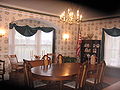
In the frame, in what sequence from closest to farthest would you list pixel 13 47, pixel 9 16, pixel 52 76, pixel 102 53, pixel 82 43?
pixel 52 76
pixel 9 16
pixel 13 47
pixel 102 53
pixel 82 43

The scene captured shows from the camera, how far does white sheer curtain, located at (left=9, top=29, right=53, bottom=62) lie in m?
5.74

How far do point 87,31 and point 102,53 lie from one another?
4.46ft

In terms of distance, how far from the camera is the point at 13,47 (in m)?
5.70

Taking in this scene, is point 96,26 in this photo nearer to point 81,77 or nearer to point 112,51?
point 112,51

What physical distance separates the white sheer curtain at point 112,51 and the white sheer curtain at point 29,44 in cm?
268

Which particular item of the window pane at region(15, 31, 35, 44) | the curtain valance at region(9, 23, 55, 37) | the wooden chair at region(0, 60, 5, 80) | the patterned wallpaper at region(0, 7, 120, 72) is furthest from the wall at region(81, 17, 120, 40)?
the wooden chair at region(0, 60, 5, 80)

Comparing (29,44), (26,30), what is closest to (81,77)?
(26,30)

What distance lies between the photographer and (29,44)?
20.4 feet

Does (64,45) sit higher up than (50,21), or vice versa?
(50,21)

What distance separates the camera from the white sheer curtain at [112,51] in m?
5.73

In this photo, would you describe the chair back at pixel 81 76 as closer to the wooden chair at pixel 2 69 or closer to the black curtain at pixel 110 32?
the wooden chair at pixel 2 69

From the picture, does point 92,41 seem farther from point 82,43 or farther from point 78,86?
point 78,86

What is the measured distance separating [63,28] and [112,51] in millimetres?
2474

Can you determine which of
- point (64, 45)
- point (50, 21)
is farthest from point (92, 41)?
point (50, 21)
